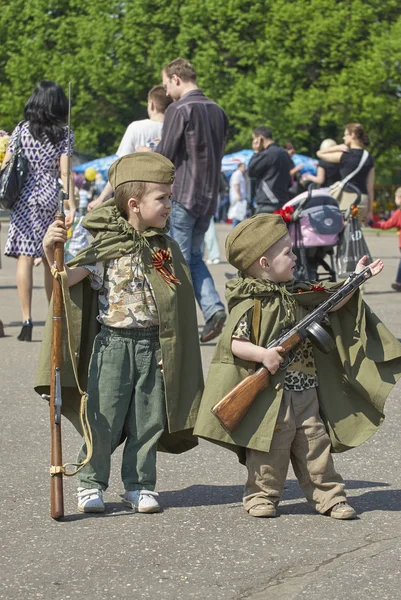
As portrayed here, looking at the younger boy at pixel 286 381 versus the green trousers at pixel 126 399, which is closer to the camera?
the younger boy at pixel 286 381

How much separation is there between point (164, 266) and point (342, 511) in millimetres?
1189

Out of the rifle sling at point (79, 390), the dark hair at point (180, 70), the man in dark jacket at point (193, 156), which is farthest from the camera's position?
the dark hair at point (180, 70)

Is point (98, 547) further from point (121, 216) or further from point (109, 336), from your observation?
point (121, 216)

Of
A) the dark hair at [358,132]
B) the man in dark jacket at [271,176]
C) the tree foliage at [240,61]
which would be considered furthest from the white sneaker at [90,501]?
the tree foliage at [240,61]

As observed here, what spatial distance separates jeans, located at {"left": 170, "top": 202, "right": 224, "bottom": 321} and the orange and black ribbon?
4.30m

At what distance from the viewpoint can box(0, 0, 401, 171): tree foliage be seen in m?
48.6

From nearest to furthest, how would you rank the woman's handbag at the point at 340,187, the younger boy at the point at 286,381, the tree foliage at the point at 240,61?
the younger boy at the point at 286,381, the woman's handbag at the point at 340,187, the tree foliage at the point at 240,61

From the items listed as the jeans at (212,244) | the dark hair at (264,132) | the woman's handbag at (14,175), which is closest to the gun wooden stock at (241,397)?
the woman's handbag at (14,175)

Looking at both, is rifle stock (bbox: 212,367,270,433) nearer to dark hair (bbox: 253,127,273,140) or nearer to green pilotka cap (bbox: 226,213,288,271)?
green pilotka cap (bbox: 226,213,288,271)

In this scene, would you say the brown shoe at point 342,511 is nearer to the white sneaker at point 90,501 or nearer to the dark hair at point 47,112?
the white sneaker at point 90,501

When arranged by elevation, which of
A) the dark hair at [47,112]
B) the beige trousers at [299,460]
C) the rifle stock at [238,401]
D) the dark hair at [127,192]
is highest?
the dark hair at [47,112]

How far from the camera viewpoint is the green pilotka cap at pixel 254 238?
5074 millimetres

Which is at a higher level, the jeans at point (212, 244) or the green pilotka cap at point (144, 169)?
the green pilotka cap at point (144, 169)

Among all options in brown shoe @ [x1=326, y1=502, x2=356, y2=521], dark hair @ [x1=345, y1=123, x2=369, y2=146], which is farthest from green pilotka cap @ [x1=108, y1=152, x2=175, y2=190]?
dark hair @ [x1=345, y1=123, x2=369, y2=146]
